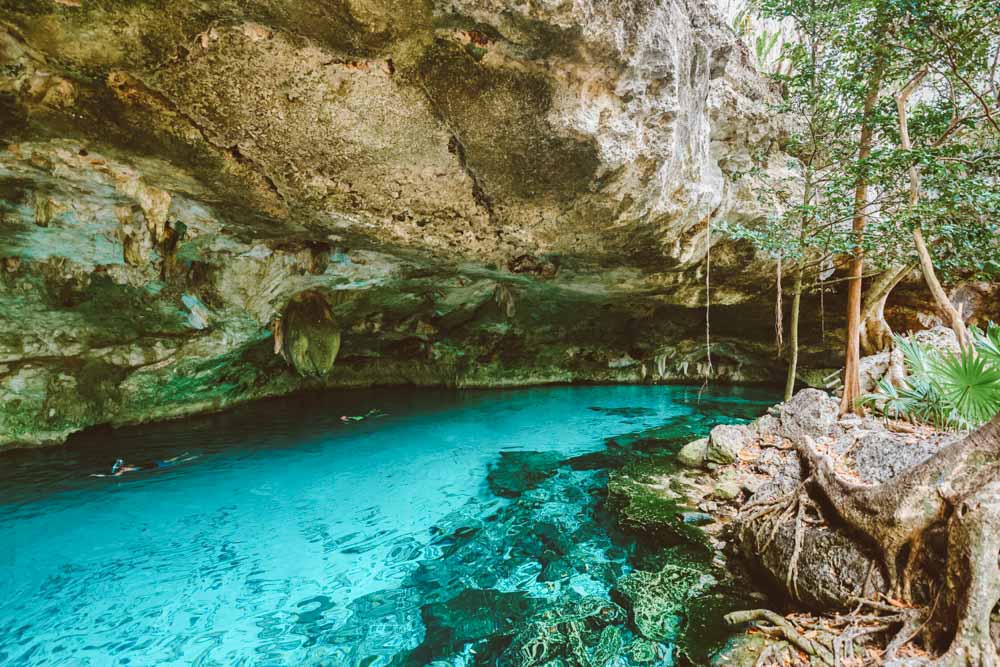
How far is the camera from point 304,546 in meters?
4.96

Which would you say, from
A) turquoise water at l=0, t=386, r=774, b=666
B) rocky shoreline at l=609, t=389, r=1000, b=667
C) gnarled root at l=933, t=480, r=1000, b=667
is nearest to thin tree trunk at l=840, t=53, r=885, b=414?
rocky shoreline at l=609, t=389, r=1000, b=667

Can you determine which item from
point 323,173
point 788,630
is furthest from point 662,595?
point 323,173

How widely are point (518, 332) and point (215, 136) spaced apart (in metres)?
10.4

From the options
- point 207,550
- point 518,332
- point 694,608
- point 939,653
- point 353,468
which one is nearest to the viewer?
point 939,653

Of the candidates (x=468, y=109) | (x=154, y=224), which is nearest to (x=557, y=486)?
(x=468, y=109)

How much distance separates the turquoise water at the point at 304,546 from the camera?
3.53m

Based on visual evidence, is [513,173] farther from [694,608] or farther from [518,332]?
[518,332]

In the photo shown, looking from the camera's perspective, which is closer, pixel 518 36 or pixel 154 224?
pixel 518 36

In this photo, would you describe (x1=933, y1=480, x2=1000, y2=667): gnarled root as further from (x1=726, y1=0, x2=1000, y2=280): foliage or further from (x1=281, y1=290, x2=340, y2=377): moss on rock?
(x1=281, y1=290, x2=340, y2=377): moss on rock

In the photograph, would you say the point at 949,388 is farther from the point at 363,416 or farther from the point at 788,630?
the point at 363,416

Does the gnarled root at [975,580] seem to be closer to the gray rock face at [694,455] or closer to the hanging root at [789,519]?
the hanging root at [789,519]

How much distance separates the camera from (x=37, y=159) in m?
4.94

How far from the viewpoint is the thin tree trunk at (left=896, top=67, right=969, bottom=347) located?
461cm

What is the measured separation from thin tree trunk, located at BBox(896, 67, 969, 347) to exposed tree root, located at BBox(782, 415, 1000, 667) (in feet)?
7.93
